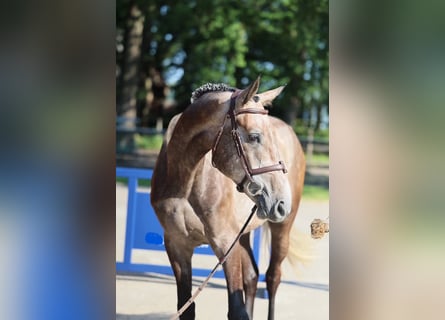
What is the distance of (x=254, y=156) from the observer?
1.76 meters

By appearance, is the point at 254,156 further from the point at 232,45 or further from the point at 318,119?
the point at 318,119

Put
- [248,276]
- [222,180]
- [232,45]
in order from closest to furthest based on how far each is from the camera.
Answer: [222,180] → [248,276] → [232,45]

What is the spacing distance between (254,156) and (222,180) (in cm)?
30

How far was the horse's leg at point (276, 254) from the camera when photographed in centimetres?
250

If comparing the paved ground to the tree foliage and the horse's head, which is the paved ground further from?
the tree foliage

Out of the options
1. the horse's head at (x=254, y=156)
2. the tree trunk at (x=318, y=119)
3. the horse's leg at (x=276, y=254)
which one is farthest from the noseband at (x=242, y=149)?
the tree trunk at (x=318, y=119)

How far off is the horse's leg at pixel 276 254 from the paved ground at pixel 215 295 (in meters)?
0.11

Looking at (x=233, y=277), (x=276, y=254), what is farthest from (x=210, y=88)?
(x=276, y=254)

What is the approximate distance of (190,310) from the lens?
2.19 m

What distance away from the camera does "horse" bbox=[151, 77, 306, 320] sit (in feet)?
5.78

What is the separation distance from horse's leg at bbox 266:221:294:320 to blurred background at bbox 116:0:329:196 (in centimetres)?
402

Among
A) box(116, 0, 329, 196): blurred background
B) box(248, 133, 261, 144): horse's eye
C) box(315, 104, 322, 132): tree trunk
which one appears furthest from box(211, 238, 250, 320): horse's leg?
box(315, 104, 322, 132): tree trunk
